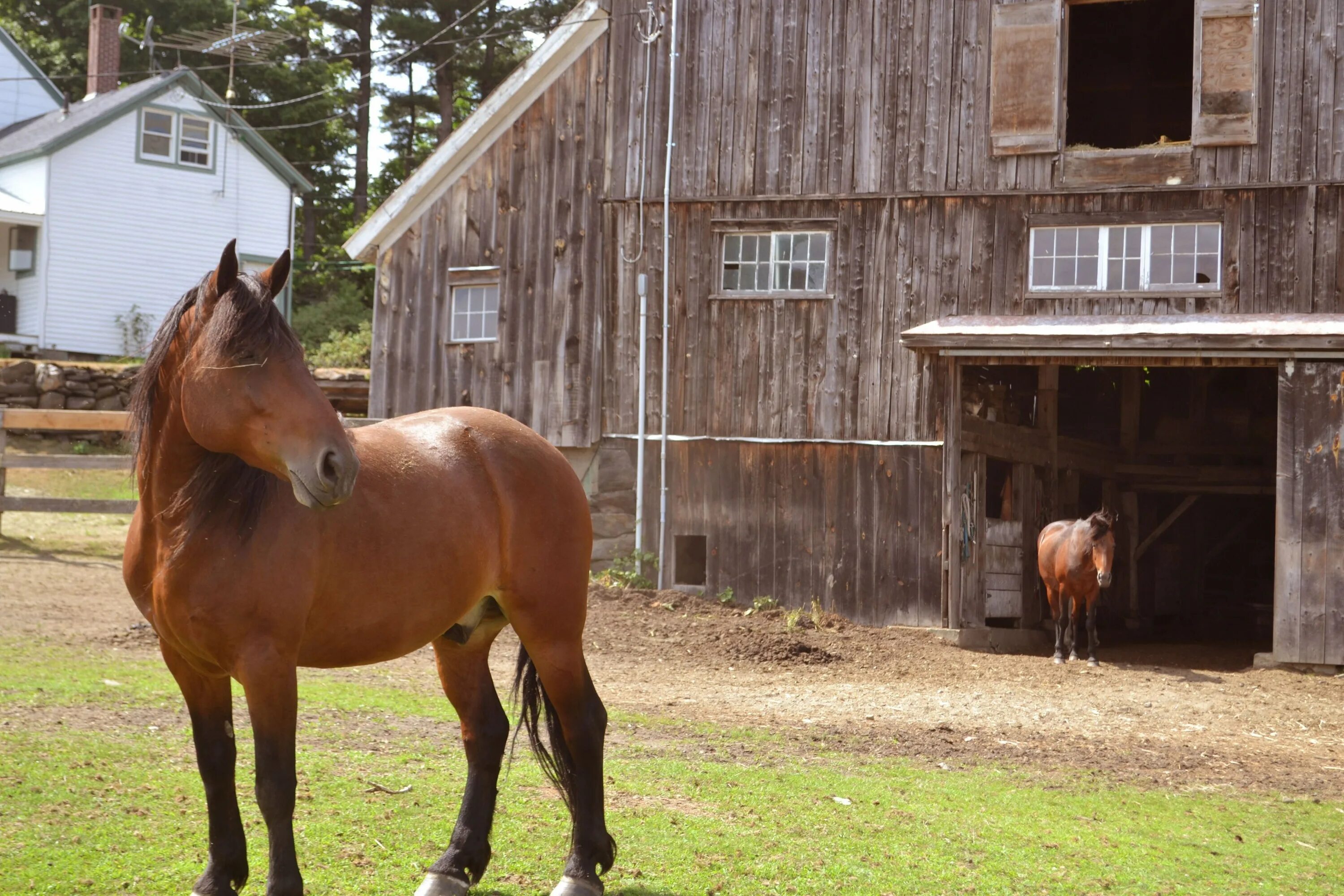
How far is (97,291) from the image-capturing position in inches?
1155

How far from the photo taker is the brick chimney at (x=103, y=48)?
31.9m

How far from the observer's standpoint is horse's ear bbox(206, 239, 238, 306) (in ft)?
11.9

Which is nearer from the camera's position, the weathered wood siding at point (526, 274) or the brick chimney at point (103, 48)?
the weathered wood siding at point (526, 274)

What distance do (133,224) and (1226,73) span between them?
2486 cm

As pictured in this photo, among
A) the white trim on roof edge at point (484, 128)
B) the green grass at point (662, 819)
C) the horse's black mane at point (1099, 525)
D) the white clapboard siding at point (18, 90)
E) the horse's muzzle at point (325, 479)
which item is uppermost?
the white clapboard siding at point (18, 90)

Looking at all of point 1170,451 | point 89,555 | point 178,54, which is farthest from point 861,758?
point 178,54

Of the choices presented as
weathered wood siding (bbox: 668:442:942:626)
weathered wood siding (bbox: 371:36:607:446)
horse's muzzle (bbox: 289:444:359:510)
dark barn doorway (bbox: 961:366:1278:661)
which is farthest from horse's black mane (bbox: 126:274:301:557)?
dark barn doorway (bbox: 961:366:1278:661)

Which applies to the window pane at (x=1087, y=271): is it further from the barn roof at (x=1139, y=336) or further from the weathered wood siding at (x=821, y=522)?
the weathered wood siding at (x=821, y=522)

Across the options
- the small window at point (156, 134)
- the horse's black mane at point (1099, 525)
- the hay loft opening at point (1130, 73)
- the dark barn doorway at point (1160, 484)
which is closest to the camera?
the horse's black mane at point (1099, 525)

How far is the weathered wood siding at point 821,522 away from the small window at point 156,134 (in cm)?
2084

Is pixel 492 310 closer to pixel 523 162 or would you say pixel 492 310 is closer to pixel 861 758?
pixel 523 162

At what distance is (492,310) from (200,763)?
12.2 m

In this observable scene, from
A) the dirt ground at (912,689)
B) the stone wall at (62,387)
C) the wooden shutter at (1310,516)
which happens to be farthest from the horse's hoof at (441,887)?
the stone wall at (62,387)

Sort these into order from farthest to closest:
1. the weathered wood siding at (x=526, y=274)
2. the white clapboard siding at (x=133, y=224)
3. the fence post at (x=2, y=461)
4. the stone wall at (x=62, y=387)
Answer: the white clapboard siding at (x=133, y=224), the stone wall at (x=62, y=387), the fence post at (x=2, y=461), the weathered wood siding at (x=526, y=274)
